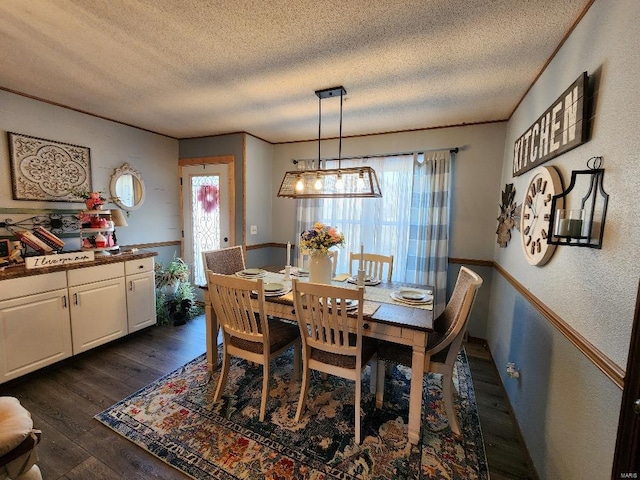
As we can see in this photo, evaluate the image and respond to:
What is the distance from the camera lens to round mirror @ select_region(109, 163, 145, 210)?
3.28m

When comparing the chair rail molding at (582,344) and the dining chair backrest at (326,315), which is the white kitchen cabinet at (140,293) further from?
the chair rail molding at (582,344)

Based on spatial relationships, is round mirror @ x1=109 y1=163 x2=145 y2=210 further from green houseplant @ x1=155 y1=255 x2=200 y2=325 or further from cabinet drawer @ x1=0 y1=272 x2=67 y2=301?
cabinet drawer @ x1=0 y1=272 x2=67 y2=301

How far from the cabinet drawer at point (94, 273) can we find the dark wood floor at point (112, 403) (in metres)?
0.73

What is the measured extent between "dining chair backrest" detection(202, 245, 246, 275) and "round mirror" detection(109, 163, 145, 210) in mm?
1629

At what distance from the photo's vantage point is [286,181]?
258cm

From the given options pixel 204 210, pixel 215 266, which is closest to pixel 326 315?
pixel 215 266

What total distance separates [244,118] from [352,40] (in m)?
1.78

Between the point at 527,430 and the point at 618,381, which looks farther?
the point at 527,430

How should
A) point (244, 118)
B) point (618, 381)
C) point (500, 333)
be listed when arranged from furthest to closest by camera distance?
point (244, 118), point (500, 333), point (618, 381)

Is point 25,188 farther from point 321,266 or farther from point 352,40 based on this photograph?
point 352,40

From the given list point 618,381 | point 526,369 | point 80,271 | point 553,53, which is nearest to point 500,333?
point 526,369

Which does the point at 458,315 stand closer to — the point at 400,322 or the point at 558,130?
the point at 400,322

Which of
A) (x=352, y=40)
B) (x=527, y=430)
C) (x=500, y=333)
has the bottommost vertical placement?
(x=527, y=430)

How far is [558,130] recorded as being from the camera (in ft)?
5.07
